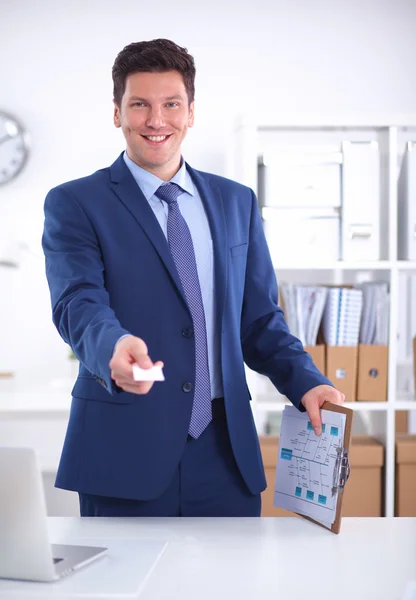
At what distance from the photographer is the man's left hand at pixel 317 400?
1503 millimetres

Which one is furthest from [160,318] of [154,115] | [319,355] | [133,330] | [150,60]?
[319,355]

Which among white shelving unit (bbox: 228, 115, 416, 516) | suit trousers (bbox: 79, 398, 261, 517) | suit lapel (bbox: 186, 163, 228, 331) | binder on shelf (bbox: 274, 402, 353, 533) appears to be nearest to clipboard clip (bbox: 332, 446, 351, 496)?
binder on shelf (bbox: 274, 402, 353, 533)

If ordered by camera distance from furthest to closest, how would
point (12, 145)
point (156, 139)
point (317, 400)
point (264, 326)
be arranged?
point (12, 145), point (264, 326), point (156, 139), point (317, 400)

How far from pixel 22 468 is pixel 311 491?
1.93 ft

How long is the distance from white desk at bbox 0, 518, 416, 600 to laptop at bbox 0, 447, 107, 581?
0.9 inches

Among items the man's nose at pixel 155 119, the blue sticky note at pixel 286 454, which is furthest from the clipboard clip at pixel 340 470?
the man's nose at pixel 155 119

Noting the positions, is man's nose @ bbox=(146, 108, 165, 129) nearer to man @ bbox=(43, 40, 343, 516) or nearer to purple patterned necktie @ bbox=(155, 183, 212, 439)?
man @ bbox=(43, 40, 343, 516)

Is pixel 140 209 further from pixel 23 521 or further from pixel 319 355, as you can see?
pixel 319 355

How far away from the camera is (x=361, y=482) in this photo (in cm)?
301

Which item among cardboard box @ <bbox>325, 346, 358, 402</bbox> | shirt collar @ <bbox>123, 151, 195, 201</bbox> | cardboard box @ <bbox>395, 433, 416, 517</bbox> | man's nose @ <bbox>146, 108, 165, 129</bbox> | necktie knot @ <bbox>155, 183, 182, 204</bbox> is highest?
man's nose @ <bbox>146, 108, 165, 129</bbox>

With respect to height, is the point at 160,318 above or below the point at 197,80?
below

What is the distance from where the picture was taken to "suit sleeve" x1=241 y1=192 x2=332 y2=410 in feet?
5.51

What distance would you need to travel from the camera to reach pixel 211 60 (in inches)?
169

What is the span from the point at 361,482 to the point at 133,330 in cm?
172
